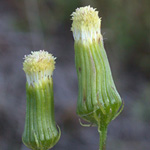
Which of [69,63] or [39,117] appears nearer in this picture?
[39,117]

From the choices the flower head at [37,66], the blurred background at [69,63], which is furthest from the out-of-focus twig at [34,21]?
the flower head at [37,66]

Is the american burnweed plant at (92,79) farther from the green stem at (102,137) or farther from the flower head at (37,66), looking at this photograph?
the flower head at (37,66)

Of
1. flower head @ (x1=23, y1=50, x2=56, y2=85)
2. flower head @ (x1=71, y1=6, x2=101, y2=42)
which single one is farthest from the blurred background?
flower head @ (x1=71, y1=6, x2=101, y2=42)

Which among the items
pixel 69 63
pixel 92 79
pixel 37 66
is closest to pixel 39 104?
pixel 37 66

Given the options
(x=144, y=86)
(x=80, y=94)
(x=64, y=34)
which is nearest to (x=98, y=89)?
(x=80, y=94)

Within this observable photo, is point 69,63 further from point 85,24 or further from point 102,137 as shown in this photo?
point 102,137

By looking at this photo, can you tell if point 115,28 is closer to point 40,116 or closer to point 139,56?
point 139,56
